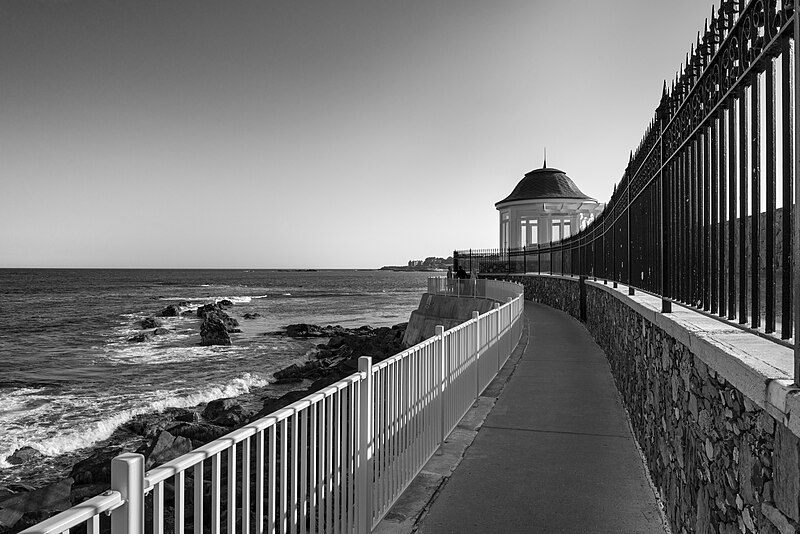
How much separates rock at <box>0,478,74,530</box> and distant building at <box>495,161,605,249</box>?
93.4 ft

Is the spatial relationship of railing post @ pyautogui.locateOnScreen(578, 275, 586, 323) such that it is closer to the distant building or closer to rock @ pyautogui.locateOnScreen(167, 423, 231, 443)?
rock @ pyautogui.locateOnScreen(167, 423, 231, 443)

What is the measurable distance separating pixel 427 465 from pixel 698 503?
2.75 metres

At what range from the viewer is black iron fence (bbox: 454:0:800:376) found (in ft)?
8.41

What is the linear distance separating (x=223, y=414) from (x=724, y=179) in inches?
470

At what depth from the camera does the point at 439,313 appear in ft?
73.0

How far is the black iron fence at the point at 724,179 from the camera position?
Answer: 8.41 ft

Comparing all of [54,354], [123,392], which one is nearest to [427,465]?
[123,392]

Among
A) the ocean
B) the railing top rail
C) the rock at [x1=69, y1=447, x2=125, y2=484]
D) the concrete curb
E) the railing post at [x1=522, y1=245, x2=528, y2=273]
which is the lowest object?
the ocean

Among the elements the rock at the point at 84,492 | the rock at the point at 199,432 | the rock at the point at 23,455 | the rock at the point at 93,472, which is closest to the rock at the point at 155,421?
the rock at the point at 199,432

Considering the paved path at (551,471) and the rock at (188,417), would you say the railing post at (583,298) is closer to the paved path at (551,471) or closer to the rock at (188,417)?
the paved path at (551,471)

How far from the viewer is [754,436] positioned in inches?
93.0

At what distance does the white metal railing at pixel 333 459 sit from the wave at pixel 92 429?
18.5 ft

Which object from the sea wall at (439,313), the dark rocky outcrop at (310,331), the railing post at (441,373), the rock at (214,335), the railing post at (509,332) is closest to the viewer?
the railing post at (441,373)

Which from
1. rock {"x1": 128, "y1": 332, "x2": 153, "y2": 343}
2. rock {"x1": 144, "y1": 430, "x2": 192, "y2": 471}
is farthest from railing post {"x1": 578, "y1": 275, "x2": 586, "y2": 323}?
rock {"x1": 128, "y1": 332, "x2": 153, "y2": 343}
